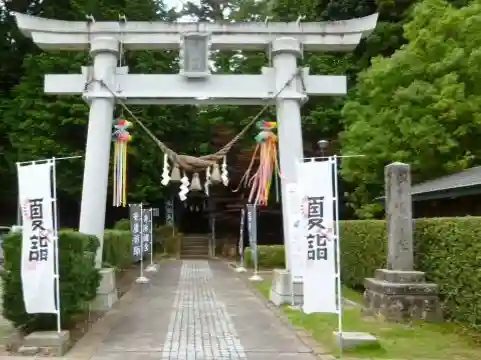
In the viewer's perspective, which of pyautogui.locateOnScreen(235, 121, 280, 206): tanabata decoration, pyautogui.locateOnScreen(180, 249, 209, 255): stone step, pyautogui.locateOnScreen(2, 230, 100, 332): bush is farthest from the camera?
pyautogui.locateOnScreen(180, 249, 209, 255): stone step

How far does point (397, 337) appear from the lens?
10.0 meters

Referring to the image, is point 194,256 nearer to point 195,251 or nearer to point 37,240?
point 195,251

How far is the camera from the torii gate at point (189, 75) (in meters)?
14.0

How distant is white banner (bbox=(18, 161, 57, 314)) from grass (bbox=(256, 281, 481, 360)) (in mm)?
4078

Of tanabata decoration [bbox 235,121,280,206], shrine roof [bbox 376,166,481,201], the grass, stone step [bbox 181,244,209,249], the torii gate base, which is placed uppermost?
the torii gate base

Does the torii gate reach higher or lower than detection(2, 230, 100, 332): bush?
higher

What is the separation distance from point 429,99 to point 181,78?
843cm

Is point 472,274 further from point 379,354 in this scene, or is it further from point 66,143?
point 66,143

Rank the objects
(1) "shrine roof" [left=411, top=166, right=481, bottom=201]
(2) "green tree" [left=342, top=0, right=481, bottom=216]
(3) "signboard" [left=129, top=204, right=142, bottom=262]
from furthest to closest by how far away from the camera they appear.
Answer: (3) "signboard" [left=129, top=204, right=142, bottom=262] < (2) "green tree" [left=342, top=0, right=481, bottom=216] < (1) "shrine roof" [left=411, top=166, right=481, bottom=201]

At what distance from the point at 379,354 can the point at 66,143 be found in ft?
73.5

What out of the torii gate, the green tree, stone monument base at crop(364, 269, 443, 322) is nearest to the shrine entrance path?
stone monument base at crop(364, 269, 443, 322)

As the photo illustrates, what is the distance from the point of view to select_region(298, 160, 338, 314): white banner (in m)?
9.17

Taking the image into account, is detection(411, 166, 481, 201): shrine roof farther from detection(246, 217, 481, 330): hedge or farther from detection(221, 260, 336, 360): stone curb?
detection(221, 260, 336, 360): stone curb

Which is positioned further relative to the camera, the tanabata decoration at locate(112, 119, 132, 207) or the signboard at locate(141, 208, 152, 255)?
the signboard at locate(141, 208, 152, 255)
